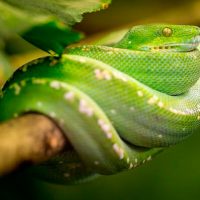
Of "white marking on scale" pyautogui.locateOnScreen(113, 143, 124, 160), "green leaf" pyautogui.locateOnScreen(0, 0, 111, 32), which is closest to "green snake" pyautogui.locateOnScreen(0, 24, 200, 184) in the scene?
"white marking on scale" pyautogui.locateOnScreen(113, 143, 124, 160)

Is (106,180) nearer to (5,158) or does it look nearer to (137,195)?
(137,195)

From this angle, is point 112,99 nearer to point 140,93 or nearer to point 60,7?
point 140,93

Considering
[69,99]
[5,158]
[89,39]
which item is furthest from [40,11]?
[89,39]

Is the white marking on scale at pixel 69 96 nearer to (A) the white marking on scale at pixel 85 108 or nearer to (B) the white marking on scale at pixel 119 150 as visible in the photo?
(A) the white marking on scale at pixel 85 108

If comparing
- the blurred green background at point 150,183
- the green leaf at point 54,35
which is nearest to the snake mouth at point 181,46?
the green leaf at point 54,35

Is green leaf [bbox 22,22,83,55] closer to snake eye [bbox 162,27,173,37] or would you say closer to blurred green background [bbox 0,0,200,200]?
snake eye [bbox 162,27,173,37]

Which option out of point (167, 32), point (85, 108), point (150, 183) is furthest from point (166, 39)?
point (150, 183)
